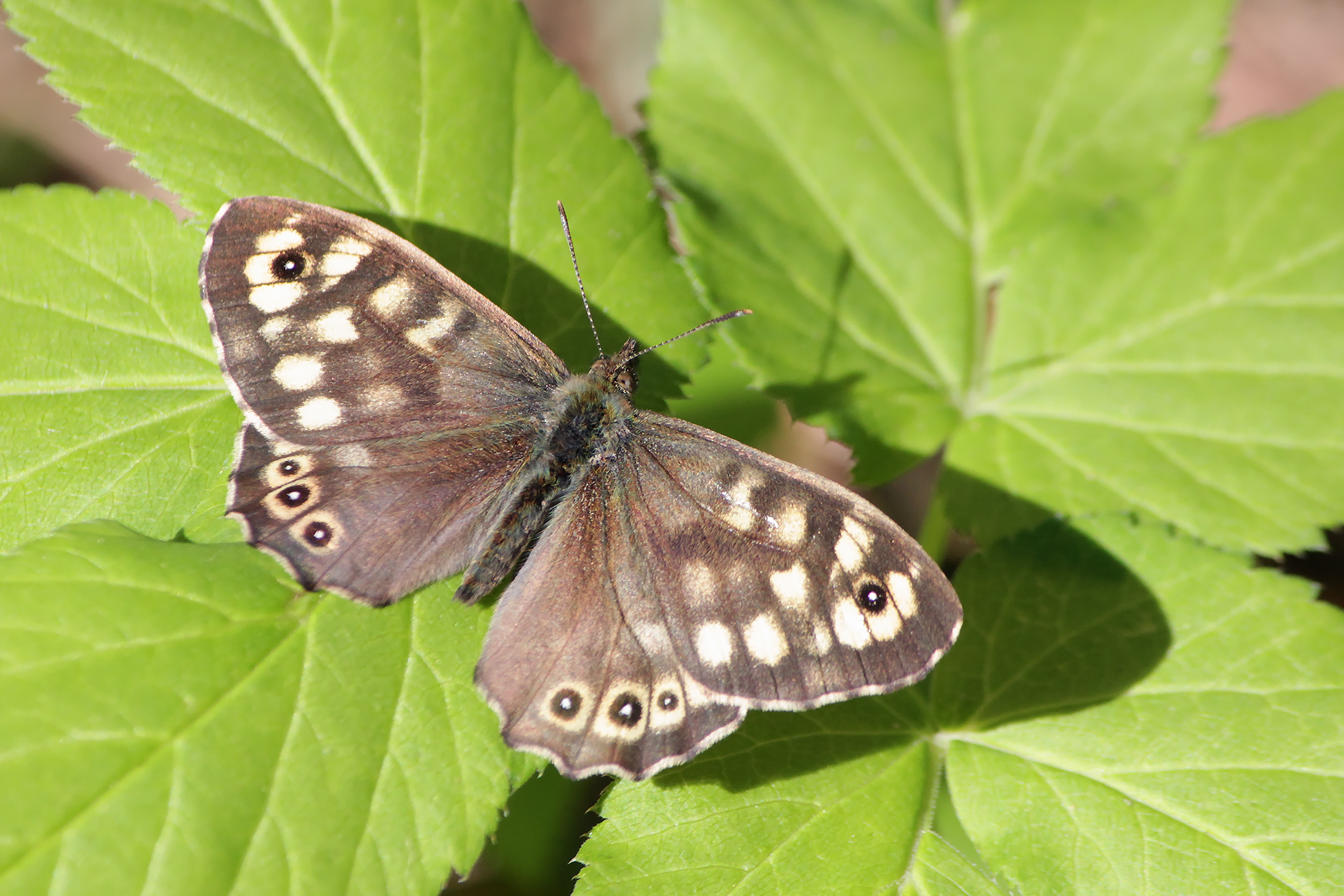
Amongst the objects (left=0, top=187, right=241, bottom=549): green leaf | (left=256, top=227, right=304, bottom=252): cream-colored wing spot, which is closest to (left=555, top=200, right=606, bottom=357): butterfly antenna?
(left=256, top=227, right=304, bottom=252): cream-colored wing spot

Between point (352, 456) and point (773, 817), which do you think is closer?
point (773, 817)

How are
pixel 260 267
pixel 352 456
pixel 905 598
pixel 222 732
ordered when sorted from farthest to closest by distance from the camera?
pixel 352 456 < pixel 260 267 < pixel 905 598 < pixel 222 732

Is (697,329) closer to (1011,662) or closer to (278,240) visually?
(278,240)

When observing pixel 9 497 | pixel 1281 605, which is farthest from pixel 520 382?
pixel 1281 605

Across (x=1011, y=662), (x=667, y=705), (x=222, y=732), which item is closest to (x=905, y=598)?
(x=667, y=705)

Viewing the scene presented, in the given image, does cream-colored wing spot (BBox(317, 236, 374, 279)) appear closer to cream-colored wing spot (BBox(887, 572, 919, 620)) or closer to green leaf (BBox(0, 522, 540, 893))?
green leaf (BBox(0, 522, 540, 893))

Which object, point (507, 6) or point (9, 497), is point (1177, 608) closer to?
point (507, 6)
